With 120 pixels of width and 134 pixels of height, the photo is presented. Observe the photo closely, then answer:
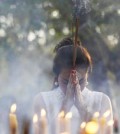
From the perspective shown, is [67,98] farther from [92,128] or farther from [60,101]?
[92,128]

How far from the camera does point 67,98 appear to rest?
174cm

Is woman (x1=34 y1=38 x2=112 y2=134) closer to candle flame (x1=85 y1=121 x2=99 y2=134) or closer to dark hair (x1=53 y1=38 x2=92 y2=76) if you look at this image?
dark hair (x1=53 y1=38 x2=92 y2=76)

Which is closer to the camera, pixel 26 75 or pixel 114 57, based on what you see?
pixel 114 57

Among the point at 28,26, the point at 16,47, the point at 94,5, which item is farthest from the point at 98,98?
the point at 16,47

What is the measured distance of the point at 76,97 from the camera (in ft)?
5.71

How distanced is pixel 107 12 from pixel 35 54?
1.77m

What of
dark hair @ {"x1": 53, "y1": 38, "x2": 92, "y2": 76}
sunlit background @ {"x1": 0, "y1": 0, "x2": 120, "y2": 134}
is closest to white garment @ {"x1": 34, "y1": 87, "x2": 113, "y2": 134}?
dark hair @ {"x1": 53, "y1": 38, "x2": 92, "y2": 76}

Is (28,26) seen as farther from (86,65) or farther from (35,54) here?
(86,65)

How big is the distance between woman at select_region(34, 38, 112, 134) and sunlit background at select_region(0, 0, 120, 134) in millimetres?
1892

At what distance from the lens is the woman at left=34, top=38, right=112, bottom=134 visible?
1.81 metres

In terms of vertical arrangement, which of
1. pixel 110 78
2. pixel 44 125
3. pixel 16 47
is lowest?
pixel 44 125

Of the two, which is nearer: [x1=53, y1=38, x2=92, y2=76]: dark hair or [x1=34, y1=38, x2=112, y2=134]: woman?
[x1=34, y1=38, x2=112, y2=134]: woman

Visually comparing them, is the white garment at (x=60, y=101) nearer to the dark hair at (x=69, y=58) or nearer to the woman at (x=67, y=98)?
the woman at (x=67, y=98)

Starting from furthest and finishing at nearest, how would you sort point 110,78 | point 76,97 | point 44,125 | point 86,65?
point 110,78 < point 86,65 < point 76,97 < point 44,125
